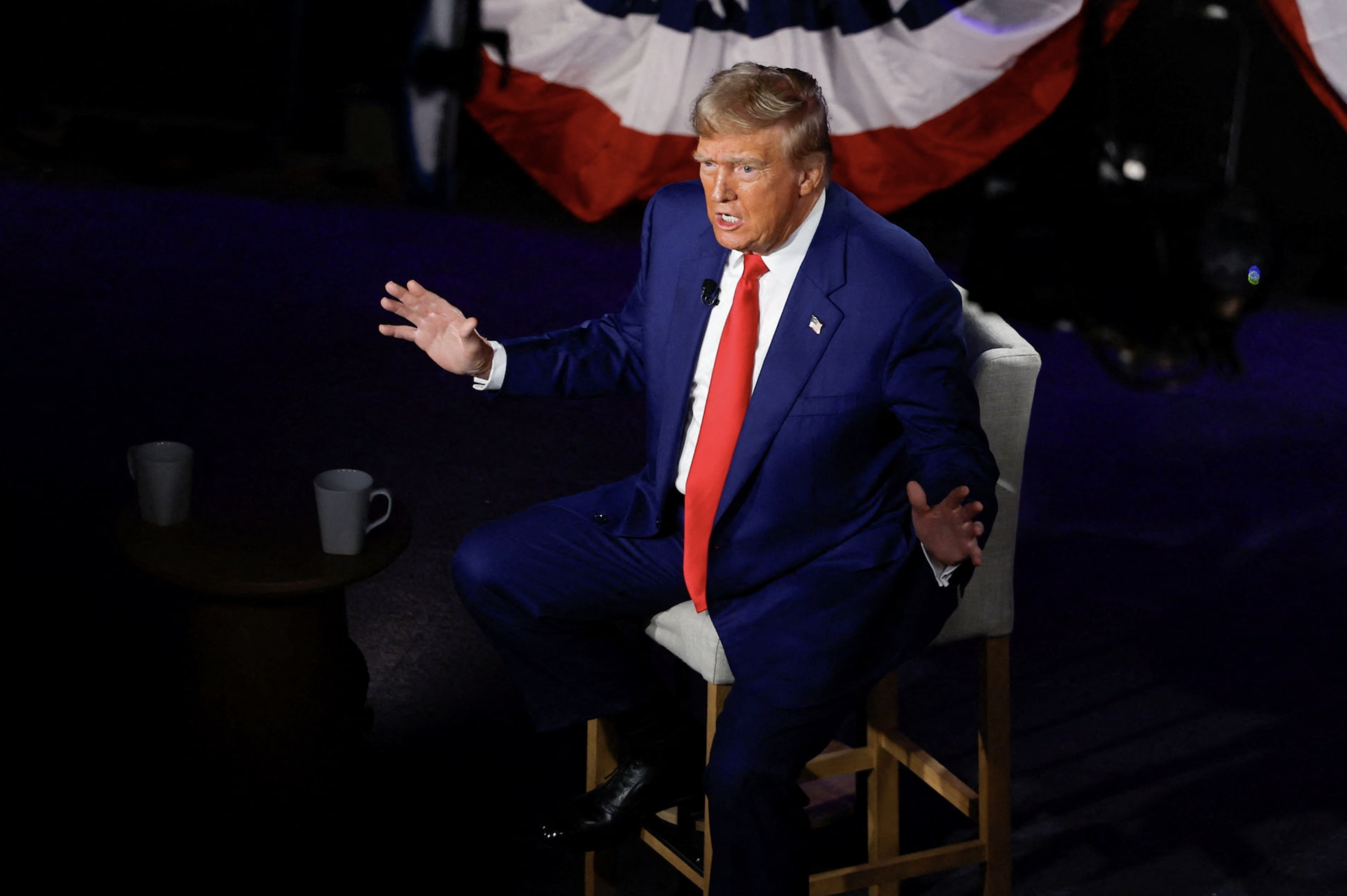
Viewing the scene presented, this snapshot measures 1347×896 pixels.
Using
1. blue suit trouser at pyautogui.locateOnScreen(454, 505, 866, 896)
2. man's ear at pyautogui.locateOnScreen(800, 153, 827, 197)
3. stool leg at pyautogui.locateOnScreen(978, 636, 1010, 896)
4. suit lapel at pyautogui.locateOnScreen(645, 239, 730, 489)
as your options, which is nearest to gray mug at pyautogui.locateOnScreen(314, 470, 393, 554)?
blue suit trouser at pyautogui.locateOnScreen(454, 505, 866, 896)

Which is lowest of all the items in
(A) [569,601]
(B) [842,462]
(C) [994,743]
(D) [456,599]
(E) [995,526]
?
(D) [456,599]

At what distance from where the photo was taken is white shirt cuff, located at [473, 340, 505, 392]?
2.62m

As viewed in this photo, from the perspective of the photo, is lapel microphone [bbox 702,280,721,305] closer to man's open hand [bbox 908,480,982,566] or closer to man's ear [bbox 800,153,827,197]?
man's ear [bbox 800,153,827,197]

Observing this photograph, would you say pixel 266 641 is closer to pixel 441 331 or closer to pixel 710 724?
pixel 441 331

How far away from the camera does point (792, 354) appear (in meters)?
2.39

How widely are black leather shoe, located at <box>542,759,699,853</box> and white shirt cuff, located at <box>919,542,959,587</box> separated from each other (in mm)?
600

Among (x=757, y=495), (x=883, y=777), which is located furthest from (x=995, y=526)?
(x=883, y=777)

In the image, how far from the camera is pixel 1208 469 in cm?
457

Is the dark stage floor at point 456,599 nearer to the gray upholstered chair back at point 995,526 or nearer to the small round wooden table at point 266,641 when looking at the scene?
the small round wooden table at point 266,641

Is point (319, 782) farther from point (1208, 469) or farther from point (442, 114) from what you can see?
point (442, 114)

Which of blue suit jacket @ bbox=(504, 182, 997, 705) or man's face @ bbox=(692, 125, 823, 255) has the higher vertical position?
man's face @ bbox=(692, 125, 823, 255)

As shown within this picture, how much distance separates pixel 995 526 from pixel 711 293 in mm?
572

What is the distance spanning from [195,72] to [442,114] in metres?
1.26

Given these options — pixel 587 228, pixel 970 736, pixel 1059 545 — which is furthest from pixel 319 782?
pixel 587 228
